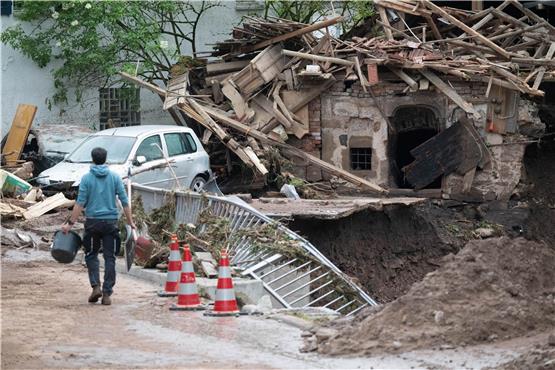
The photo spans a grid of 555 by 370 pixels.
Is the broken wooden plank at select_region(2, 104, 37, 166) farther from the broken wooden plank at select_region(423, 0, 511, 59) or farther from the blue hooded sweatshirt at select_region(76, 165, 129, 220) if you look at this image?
the blue hooded sweatshirt at select_region(76, 165, 129, 220)

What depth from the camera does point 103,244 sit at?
1255 cm

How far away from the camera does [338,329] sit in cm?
1057

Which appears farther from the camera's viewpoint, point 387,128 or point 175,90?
point 175,90

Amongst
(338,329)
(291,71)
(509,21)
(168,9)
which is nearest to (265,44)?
(291,71)

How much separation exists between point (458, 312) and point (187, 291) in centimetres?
344

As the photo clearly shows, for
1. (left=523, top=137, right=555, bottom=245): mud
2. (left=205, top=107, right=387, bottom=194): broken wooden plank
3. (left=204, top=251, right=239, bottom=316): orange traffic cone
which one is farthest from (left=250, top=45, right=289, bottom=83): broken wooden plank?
(left=204, top=251, right=239, bottom=316): orange traffic cone

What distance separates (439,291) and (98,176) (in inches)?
165

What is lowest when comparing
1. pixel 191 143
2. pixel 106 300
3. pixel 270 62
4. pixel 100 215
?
pixel 106 300

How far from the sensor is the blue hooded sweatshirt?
1239 centimetres

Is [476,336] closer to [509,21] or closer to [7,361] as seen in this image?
[7,361]

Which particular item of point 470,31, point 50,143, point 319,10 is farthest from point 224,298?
point 319,10

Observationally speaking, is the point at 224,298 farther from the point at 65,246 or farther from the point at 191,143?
the point at 191,143

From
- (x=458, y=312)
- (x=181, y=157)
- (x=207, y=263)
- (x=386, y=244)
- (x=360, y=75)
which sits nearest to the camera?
(x=458, y=312)

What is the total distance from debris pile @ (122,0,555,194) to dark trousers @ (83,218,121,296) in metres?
11.6
